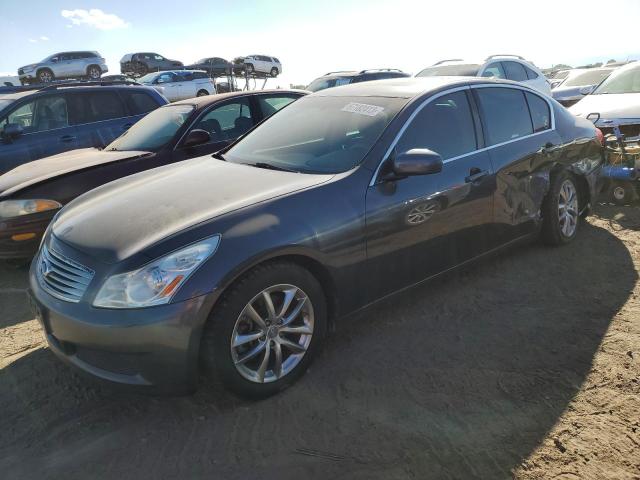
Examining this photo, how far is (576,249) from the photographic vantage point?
15.3 ft

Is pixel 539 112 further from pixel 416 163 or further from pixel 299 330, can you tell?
pixel 299 330

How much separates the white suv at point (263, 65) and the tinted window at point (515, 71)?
23.0m

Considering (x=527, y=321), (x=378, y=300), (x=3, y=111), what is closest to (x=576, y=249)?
(x=527, y=321)

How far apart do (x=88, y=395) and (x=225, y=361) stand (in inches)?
36.6

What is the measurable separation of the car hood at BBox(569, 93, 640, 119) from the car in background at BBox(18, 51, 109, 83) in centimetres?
2456

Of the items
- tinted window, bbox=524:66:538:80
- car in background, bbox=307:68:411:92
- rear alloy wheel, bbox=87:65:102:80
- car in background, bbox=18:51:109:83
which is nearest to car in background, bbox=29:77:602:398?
tinted window, bbox=524:66:538:80

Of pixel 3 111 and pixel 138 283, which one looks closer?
pixel 138 283

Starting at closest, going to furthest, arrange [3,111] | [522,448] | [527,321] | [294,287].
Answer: [522,448] < [294,287] < [527,321] < [3,111]

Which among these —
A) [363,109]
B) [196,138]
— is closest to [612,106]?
[363,109]

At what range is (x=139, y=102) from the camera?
734cm

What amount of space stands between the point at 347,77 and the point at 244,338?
433 inches

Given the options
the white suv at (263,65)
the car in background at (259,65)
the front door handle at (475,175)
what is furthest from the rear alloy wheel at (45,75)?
the front door handle at (475,175)

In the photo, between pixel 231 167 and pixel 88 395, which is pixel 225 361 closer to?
pixel 88 395

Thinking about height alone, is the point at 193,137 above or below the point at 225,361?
above
